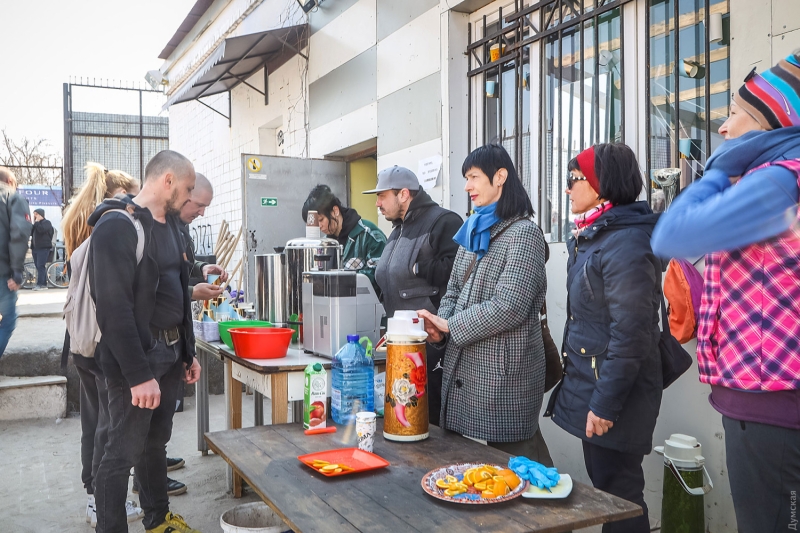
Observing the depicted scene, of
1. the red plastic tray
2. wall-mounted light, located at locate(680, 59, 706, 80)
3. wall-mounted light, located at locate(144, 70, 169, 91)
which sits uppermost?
wall-mounted light, located at locate(144, 70, 169, 91)

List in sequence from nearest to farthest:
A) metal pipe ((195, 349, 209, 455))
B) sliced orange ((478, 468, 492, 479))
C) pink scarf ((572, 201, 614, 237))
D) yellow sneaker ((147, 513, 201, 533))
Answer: sliced orange ((478, 468, 492, 479)) → pink scarf ((572, 201, 614, 237)) → yellow sneaker ((147, 513, 201, 533)) → metal pipe ((195, 349, 209, 455))

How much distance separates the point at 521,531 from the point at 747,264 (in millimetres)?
792

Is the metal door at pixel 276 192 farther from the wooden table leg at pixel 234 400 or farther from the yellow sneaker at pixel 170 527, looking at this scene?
the yellow sneaker at pixel 170 527

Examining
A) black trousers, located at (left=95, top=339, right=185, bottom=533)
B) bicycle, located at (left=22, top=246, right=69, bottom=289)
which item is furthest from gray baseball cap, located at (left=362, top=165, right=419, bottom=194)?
bicycle, located at (left=22, top=246, right=69, bottom=289)

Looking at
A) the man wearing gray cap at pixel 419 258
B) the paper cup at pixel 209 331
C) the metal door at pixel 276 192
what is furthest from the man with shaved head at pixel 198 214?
the metal door at pixel 276 192

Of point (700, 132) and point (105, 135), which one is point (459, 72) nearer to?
point (700, 132)

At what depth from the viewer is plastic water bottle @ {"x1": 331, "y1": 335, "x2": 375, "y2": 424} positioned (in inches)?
97.3

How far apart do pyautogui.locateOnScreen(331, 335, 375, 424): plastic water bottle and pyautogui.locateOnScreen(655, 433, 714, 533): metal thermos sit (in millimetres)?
1306

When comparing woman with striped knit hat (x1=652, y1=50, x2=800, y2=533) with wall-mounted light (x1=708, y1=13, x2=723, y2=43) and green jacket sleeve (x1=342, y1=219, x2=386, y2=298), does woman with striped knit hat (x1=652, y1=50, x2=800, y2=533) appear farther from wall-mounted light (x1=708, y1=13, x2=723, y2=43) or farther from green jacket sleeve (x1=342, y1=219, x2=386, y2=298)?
green jacket sleeve (x1=342, y1=219, x2=386, y2=298)

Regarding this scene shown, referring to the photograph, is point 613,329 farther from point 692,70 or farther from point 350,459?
point 692,70

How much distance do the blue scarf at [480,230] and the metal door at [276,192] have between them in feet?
13.0

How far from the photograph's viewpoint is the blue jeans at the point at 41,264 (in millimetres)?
13281

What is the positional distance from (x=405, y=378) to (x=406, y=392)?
56mm

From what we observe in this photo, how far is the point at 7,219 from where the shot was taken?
15.3 ft
